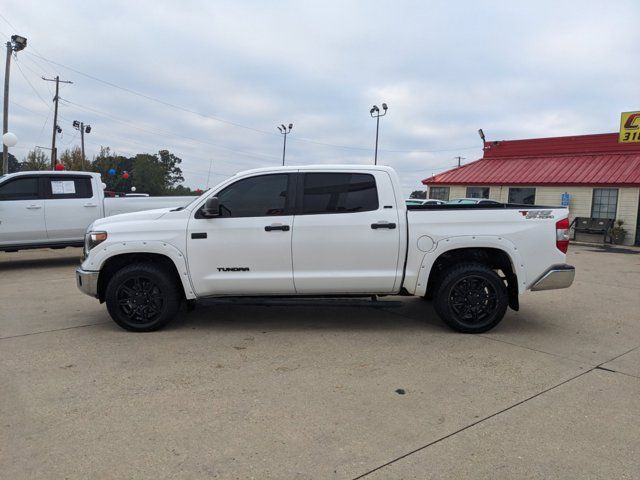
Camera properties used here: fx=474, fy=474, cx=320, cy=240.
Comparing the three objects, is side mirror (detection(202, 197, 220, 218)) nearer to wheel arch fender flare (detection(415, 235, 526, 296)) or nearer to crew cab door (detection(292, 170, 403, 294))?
crew cab door (detection(292, 170, 403, 294))

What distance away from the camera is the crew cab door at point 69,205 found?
32.6 ft

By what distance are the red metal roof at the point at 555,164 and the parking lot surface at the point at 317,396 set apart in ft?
58.1

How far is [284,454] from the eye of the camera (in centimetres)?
288

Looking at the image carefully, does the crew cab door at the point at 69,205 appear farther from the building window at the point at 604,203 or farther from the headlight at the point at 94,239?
the building window at the point at 604,203

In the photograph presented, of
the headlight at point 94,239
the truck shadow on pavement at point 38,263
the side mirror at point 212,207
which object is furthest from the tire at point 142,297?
the truck shadow on pavement at point 38,263

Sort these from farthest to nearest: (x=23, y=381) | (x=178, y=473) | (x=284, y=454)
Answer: (x=23, y=381) < (x=284, y=454) < (x=178, y=473)

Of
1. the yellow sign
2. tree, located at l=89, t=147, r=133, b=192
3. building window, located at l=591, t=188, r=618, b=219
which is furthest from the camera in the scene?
tree, located at l=89, t=147, r=133, b=192

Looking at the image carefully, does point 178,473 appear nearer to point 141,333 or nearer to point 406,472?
point 406,472

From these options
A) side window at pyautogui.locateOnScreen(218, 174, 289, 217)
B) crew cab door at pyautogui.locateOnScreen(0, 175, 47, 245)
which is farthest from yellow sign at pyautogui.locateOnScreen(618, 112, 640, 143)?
crew cab door at pyautogui.locateOnScreen(0, 175, 47, 245)

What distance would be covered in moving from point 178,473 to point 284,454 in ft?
2.02

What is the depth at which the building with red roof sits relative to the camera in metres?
20.4

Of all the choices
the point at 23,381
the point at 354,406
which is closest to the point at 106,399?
the point at 23,381

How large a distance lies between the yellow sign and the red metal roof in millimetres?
396

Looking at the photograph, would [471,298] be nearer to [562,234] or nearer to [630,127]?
[562,234]
